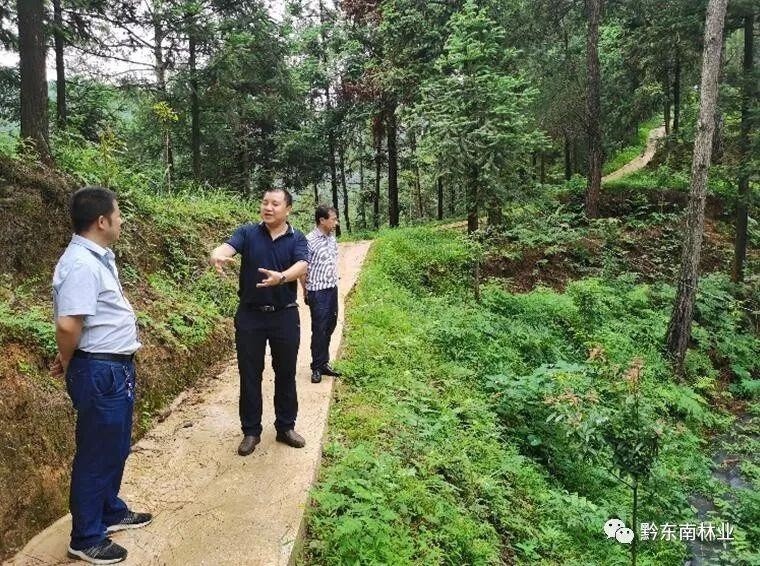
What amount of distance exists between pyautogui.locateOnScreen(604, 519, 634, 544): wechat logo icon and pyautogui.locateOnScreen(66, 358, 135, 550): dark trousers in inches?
193

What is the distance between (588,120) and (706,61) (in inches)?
302

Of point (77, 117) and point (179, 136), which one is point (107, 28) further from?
point (179, 136)

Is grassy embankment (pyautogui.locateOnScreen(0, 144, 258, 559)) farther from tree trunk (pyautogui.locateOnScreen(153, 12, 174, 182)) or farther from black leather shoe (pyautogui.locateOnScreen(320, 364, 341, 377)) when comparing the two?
tree trunk (pyautogui.locateOnScreen(153, 12, 174, 182))

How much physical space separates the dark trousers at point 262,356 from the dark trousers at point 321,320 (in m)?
1.64

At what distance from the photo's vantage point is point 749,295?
14.5 metres

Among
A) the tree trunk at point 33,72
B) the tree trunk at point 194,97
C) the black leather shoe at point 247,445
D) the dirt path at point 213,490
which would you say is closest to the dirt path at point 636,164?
the tree trunk at point 194,97

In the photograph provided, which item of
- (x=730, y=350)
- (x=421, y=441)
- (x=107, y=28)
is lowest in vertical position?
(x=730, y=350)

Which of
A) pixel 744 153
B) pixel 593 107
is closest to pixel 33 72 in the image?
pixel 593 107

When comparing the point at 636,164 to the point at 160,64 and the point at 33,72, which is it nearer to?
the point at 160,64

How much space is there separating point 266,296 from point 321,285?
1.99 meters

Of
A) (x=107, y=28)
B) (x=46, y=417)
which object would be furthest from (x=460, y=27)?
(x=46, y=417)

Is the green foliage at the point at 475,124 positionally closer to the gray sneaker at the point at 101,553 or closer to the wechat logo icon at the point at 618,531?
the wechat logo icon at the point at 618,531

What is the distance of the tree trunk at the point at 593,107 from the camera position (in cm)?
1627

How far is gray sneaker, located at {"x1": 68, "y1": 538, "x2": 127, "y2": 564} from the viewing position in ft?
10.7
